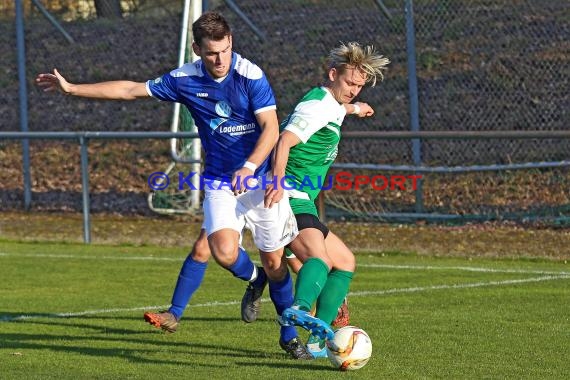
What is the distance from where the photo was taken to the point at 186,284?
813 centimetres

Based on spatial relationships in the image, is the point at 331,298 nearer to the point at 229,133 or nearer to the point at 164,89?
the point at 229,133

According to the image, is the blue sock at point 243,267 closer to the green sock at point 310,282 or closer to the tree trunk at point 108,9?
the green sock at point 310,282

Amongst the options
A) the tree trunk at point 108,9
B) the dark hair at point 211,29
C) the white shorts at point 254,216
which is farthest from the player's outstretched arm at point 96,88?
the tree trunk at point 108,9

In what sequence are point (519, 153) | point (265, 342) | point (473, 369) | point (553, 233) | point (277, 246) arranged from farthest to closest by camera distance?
1. point (519, 153)
2. point (553, 233)
3. point (265, 342)
4. point (277, 246)
5. point (473, 369)

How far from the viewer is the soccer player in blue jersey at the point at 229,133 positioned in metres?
7.36

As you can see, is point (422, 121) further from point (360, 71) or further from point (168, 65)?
point (360, 71)

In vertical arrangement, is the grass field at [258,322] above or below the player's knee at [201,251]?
below

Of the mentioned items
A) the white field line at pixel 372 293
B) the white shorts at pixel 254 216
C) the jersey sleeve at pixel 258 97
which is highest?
the jersey sleeve at pixel 258 97

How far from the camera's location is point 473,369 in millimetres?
6934

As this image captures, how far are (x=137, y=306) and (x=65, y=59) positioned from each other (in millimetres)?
12615

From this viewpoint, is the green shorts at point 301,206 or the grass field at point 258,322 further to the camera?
the green shorts at point 301,206

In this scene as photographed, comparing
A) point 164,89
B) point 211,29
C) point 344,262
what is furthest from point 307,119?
point 164,89

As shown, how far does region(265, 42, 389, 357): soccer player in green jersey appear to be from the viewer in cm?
716

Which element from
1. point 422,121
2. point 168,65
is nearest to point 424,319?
point 422,121
